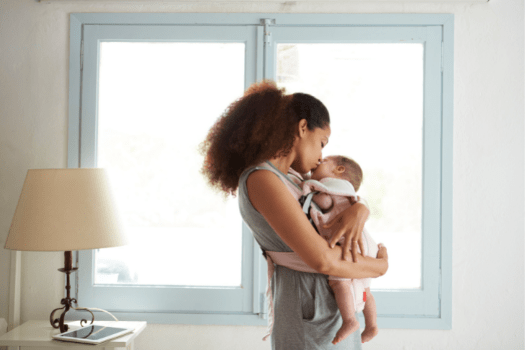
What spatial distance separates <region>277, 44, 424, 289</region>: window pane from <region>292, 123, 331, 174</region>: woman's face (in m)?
0.89

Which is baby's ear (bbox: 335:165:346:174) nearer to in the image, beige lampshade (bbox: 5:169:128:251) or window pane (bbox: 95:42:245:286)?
window pane (bbox: 95:42:245:286)

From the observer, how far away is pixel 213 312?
204 cm

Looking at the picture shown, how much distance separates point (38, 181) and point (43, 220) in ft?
0.54

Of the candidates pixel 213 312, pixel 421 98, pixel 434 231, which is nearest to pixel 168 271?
pixel 213 312

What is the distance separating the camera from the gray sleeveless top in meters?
1.08

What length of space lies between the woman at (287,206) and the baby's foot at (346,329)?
0.10 ft

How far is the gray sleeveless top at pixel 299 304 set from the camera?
108cm

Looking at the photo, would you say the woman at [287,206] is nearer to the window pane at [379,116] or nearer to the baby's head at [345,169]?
the baby's head at [345,169]

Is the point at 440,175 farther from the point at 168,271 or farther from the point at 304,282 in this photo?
the point at 168,271

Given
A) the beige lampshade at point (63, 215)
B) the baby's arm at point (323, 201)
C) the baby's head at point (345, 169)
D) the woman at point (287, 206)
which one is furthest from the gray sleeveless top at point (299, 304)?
the beige lampshade at point (63, 215)

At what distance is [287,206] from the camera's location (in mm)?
1000

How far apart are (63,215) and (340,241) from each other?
3.64ft

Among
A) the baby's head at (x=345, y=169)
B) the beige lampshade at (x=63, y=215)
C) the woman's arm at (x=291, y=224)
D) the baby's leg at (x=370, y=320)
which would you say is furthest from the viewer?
the beige lampshade at (x=63, y=215)

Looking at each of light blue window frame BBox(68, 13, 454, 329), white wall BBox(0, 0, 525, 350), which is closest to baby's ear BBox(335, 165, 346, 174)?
light blue window frame BBox(68, 13, 454, 329)
